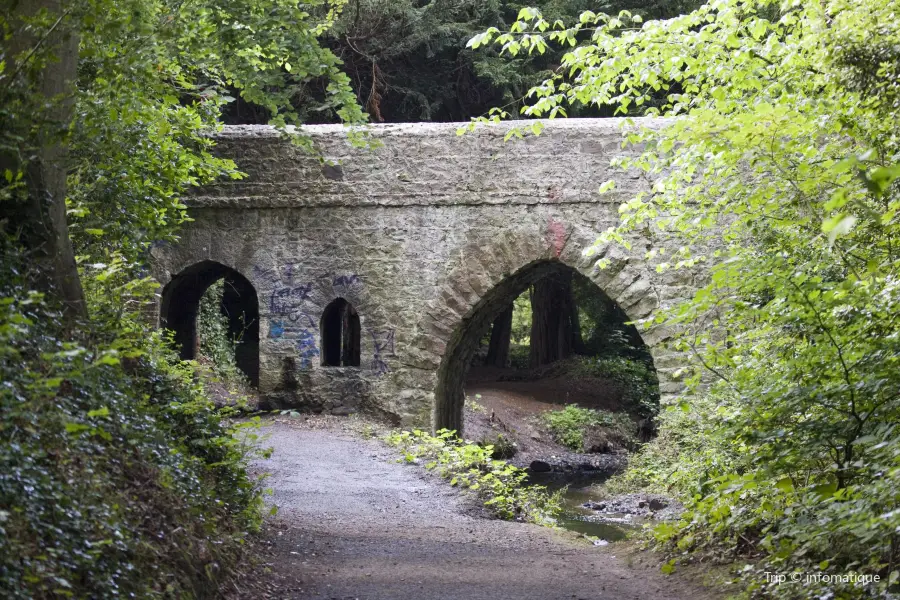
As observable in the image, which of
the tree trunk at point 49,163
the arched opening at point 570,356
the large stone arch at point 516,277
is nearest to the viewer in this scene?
the tree trunk at point 49,163

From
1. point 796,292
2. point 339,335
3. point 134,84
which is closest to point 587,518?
point 796,292

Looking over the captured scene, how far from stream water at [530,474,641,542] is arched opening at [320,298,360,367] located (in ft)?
11.8

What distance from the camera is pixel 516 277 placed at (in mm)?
12438

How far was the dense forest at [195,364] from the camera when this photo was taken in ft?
11.6

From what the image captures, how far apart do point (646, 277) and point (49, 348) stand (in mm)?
8719

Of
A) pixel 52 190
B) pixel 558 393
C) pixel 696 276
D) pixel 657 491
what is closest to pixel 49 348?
A: pixel 52 190

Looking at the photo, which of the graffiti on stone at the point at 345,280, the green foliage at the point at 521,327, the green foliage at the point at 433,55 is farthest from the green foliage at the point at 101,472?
the green foliage at the point at 521,327

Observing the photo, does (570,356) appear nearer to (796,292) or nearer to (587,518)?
(587,518)

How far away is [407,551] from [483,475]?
115 inches

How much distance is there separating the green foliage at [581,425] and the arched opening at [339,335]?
4.04 m

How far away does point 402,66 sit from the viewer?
18484 millimetres

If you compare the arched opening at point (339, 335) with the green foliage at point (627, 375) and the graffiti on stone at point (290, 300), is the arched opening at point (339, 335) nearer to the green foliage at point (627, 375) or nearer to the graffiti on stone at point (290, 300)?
the graffiti on stone at point (290, 300)

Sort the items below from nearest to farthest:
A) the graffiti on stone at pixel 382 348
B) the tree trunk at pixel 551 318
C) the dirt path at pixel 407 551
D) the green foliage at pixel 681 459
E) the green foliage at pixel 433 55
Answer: the dirt path at pixel 407 551, the green foliage at pixel 681 459, the graffiti on stone at pixel 382 348, the green foliage at pixel 433 55, the tree trunk at pixel 551 318

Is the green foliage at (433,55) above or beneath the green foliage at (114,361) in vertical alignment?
above
